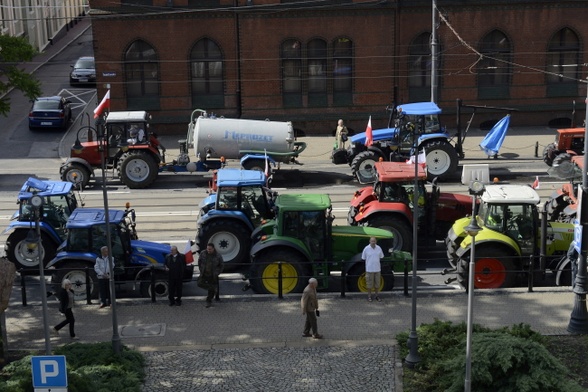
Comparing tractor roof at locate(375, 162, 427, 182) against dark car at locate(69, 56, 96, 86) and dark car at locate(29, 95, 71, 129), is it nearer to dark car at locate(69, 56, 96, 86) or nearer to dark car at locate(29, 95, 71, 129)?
dark car at locate(29, 95, 71, 129)

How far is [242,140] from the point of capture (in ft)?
111

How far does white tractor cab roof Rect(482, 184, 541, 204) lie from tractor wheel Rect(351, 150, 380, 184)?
1080 cm

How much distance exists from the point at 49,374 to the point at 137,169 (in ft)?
64.9

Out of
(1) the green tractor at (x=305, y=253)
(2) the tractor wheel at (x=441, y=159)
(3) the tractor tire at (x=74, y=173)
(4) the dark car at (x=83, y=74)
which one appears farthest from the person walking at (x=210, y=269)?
(4) the dark car at (x=83, y=74)

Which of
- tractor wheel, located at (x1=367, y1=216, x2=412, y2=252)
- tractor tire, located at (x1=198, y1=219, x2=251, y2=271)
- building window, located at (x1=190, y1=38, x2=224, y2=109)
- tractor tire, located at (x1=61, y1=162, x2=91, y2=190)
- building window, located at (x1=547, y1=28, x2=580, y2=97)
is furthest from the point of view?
building window, located at (x1=547, y1=28, x2=580, y2=97)

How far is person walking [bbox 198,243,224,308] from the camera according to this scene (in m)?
21.4

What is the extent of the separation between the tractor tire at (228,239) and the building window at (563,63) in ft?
76.7

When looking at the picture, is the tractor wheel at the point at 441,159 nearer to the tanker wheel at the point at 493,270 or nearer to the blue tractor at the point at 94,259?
the tanker wheel at the point at 493,270

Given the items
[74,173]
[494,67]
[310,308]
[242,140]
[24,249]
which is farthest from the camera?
[494,67]

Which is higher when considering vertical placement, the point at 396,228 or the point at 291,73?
the point at 291,73

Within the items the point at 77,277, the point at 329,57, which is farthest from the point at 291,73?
the point at 77,277

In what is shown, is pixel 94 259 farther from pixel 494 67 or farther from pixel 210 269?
pixel 494 67

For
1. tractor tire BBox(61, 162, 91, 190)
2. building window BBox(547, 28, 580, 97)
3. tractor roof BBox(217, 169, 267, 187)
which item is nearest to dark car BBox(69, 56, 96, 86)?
tractor tire BBox(61, 162, 91, 190)

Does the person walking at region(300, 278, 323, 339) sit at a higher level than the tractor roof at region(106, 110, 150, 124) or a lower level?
lower
